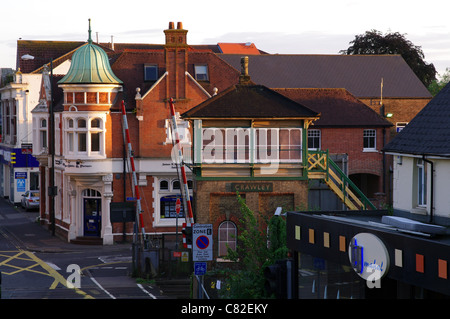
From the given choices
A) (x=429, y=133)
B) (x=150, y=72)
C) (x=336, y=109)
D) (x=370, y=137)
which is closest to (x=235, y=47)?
(x=336, y=109)

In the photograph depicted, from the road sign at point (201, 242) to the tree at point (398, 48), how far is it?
6755cm

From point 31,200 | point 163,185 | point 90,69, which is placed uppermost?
point 90,69

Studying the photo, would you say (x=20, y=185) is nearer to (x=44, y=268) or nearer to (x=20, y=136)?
(x=20, y=136)

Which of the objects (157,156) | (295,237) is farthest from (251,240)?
(157,156)

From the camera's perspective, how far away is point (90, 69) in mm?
→ 47156

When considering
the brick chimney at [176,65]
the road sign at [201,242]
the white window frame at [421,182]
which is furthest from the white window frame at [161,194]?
the white window frame at [421,182]

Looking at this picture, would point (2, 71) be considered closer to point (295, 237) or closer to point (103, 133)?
point (103, 133)

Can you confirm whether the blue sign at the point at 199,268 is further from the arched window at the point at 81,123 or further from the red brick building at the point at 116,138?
the arched window at the point at 81,123

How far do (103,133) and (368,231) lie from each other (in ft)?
102

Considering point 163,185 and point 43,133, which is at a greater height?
point 43,133

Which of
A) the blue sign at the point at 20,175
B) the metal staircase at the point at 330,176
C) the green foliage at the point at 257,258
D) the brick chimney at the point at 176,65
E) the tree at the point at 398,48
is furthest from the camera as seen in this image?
the tree at the point at 398,48

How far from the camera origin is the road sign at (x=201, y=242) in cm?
2130

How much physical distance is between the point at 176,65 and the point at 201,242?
90.0ft

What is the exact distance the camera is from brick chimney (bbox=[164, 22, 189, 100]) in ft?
157
